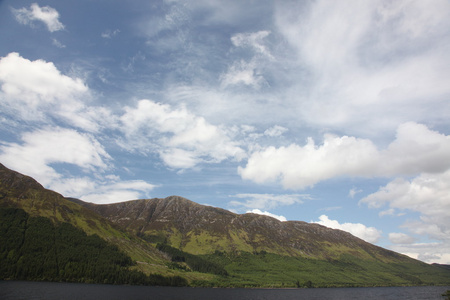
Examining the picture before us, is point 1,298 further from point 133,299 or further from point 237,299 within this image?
point 237,299

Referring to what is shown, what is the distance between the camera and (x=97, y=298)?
145375 mm

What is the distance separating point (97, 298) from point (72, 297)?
42.3ft

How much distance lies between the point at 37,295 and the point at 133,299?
49.2 metres

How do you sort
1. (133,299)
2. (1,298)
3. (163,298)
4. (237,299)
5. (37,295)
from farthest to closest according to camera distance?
1. (237,299)
2. (163,298)
3. (133,299)
4. (37,295)
5. (1,298)

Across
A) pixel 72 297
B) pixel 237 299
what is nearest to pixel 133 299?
pixel 72 297

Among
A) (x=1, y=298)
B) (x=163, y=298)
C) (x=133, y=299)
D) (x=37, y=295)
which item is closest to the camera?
(x=1, y=298)

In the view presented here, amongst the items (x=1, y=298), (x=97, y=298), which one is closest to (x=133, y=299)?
(x=97, y=298)

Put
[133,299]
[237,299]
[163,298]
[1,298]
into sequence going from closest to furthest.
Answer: [1,298] < [133,299] < [163,298] < [237,299]

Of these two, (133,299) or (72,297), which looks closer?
(72,297)

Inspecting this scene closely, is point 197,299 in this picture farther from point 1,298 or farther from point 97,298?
point 1,298

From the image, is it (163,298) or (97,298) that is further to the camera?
(163,298)

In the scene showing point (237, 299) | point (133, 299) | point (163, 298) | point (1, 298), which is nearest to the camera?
point (1, 298)

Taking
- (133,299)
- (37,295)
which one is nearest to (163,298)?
(133,299)

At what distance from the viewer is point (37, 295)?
137375mm
